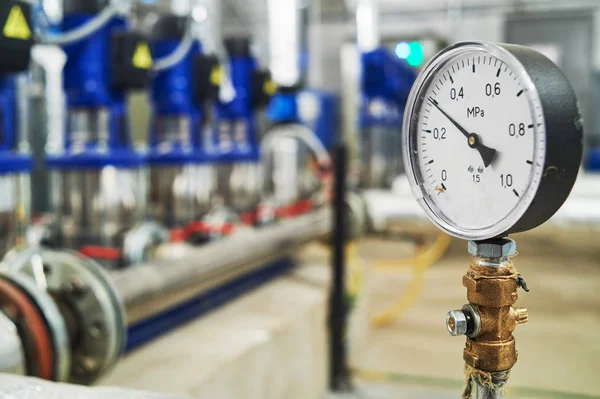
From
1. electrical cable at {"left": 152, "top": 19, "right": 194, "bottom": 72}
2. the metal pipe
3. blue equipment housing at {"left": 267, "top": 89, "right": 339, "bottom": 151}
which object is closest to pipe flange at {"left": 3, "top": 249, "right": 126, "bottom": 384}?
the metal pipe

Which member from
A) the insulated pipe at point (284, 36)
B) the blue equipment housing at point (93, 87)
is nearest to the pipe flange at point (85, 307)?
the blue equipment housing at point (93, 87)

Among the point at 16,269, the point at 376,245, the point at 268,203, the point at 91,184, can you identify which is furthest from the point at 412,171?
the point at 376,245

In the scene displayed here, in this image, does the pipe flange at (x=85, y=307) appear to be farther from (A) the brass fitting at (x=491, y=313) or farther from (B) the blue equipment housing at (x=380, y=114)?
(B) the blue equipment housing at (x=380, y=114)

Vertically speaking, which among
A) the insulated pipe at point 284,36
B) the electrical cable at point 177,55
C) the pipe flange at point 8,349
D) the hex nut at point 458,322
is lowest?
the pipe flange at point 8,349

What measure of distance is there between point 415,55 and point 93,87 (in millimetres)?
4483

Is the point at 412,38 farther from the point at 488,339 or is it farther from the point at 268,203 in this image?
the point at 488,339

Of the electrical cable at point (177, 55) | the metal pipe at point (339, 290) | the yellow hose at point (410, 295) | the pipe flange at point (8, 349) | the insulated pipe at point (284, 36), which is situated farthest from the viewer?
the insulated pipe at point (284, 36)

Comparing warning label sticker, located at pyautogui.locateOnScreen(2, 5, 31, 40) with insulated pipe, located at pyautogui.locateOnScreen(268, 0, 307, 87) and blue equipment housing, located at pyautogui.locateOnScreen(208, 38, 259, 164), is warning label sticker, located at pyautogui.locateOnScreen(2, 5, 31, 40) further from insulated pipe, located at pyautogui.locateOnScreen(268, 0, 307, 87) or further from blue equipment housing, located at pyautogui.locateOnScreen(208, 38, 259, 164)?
insulated pipe, located at pyautogui.locateOnScreen(268, 0, 307, 87)

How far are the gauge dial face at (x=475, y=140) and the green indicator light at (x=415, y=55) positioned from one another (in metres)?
5.11

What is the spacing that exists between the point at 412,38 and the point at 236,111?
3.55 metres

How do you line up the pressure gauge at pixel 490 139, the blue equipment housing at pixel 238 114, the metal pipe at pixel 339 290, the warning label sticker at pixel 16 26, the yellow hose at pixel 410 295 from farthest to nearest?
the yellow hose at pixel 410 295, the blue equipment housing at pixel 238 114, the metal pipe at pixel 339 290, the warning label sticker at pixel 16 26, the pressure gauge at pixel 490 139

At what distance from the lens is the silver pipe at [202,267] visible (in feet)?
4.34

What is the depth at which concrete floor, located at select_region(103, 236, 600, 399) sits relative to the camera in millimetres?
1414

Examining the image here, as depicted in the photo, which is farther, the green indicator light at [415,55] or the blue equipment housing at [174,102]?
the green indicator light at [415,55]
